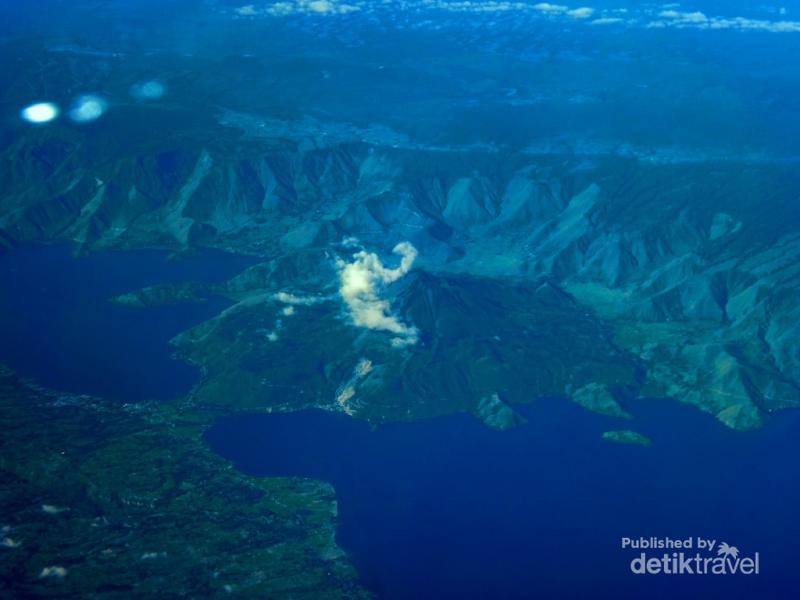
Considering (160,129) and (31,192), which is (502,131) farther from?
(31,192)

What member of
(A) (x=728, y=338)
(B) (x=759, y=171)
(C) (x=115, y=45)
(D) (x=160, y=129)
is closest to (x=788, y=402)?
(A) (x=728, y=338)

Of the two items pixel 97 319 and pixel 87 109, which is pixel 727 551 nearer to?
pixel 97 319

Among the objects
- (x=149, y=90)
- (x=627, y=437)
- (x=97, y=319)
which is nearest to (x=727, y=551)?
(x=627, y=437)

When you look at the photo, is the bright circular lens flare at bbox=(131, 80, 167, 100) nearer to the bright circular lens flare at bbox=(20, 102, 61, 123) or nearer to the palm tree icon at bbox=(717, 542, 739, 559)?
the bright circular lens flare at bbox=(20, 102, 61, 123)

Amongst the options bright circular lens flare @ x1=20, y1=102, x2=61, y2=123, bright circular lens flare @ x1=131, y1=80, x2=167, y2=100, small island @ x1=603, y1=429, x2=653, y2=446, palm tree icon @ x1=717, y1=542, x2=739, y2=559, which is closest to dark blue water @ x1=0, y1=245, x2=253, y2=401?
bright circular lens flare @ x1=20, y1=102, x2=61, y2=123

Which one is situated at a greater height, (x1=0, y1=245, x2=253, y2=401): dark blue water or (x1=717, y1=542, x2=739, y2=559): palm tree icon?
(x1=0, y1=245, x2=253, y2=401): dark blue water

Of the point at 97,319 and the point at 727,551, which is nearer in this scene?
the point at 727,551
